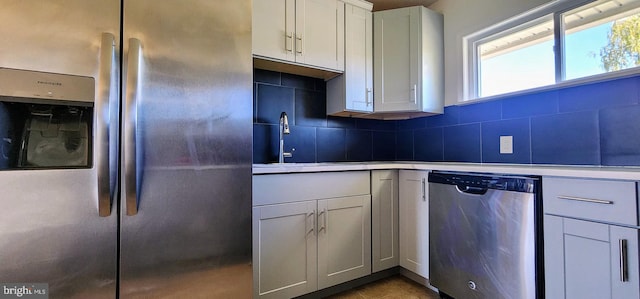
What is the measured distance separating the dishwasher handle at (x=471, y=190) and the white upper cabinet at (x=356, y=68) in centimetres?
98

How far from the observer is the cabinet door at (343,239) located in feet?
5.71

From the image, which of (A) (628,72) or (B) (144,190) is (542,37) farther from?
(B) (144,190)

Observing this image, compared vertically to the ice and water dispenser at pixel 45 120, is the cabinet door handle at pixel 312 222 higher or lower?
lower

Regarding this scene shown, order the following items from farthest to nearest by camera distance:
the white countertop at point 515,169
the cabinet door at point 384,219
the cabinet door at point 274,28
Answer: the cabinet door at point 384,219
the cabinet door at point 274,28
the white countertop at point 515,169

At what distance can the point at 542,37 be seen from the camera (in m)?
1.92

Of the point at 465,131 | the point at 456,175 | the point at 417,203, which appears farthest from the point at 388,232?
the point at 465,131

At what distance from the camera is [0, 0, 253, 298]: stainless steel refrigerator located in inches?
34.5

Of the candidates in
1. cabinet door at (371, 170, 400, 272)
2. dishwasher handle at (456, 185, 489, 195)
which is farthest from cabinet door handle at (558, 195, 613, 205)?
cabinet door at (371, 170, 400, 272)

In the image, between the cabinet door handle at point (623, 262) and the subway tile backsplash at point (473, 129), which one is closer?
the cabinet door handle at point (623, 262)

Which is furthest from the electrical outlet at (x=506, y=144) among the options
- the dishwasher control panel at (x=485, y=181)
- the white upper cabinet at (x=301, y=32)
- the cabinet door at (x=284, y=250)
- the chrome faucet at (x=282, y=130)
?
the chrome faucet at (x=282, y=130)

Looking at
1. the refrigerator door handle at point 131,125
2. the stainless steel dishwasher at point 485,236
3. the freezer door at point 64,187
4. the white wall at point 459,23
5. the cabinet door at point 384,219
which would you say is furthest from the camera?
the white wall at point 459,23

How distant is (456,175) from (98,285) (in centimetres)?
179

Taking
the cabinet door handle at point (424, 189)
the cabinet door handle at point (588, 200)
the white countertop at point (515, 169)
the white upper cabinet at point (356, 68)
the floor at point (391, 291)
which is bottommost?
the floor at point (391, 291)

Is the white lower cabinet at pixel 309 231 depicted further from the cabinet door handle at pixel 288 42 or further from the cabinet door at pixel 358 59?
the cabinet door handle at pixel 288 42
